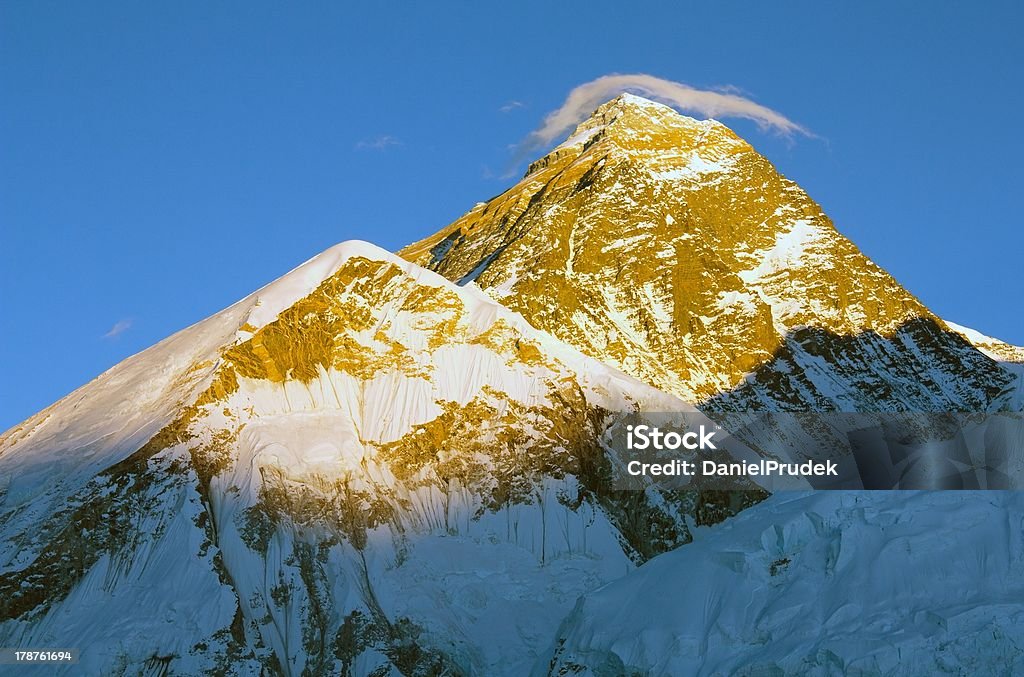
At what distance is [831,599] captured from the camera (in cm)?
12875

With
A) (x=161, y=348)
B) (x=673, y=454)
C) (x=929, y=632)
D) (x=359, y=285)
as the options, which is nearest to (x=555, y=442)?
(x=673, y=454)

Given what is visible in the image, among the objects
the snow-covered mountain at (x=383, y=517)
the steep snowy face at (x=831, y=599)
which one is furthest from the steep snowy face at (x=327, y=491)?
the steep snowy face at (x=831, y=599)

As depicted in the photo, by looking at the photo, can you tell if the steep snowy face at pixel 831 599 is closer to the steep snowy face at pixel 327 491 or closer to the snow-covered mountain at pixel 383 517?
the snow-covered mountain at pixel 383 517

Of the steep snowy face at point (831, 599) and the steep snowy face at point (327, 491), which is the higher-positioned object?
the steep snowy face at point (327, 491)

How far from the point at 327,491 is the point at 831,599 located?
4389cm

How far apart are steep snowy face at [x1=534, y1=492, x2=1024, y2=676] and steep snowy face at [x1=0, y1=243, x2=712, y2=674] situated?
Answer: 16187 millimetres

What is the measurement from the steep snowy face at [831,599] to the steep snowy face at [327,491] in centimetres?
1619

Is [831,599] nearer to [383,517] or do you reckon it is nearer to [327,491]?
[383,517]

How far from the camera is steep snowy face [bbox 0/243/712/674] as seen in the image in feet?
474

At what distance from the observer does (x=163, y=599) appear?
143 m

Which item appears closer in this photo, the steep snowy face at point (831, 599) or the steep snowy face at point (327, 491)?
the steep snowy face at point (831, 599)

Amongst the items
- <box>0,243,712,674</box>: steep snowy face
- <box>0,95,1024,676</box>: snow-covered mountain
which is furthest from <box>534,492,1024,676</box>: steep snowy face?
<box>0,243,712,674</box>: steep snowy face

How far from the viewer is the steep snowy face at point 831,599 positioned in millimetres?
122812

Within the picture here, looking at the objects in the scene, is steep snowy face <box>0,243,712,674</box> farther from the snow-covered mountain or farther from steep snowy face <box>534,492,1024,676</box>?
steep snowy face <box>534,492,1024,676</box>
